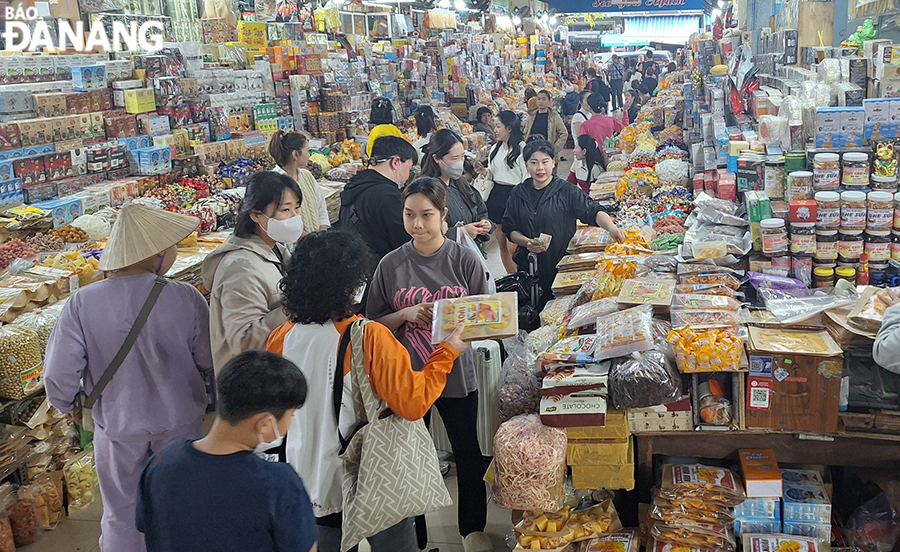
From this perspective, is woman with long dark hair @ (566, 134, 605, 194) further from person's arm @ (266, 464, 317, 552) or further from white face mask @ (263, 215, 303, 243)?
person's arm @ (266, 464, 317, 552)

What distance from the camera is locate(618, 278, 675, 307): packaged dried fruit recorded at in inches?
127

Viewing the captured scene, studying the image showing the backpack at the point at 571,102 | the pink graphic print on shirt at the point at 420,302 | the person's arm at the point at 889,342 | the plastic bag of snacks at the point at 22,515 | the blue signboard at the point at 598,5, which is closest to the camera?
the person's arm at the point at 889,342

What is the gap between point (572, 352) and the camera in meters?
3.10

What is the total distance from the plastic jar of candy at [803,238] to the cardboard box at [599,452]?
124cm

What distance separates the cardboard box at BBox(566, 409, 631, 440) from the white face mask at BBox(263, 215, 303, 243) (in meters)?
1.25

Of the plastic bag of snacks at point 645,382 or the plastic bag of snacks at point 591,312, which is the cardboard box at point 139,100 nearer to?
the plastic bag of snacks at point 591,312

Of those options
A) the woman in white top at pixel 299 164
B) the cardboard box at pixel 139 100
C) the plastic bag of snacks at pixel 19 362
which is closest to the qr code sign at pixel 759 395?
the woman in white top at pixel 299 164

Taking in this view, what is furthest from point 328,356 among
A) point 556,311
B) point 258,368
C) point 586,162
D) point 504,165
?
point 586,162

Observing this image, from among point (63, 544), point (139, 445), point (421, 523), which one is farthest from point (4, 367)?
point (421, 523)

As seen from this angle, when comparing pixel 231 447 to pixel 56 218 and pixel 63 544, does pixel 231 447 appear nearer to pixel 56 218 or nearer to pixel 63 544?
pixel 63 544

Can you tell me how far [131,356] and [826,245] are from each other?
2846 mm

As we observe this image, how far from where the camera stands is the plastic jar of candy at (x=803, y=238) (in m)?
3.41

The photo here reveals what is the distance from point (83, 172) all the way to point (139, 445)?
12.2ft

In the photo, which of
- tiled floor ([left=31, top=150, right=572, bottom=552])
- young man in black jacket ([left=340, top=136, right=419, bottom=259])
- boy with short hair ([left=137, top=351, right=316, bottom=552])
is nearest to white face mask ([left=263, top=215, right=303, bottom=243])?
boy with short hair ([left=137, top=351, right=316, bottom=552])
